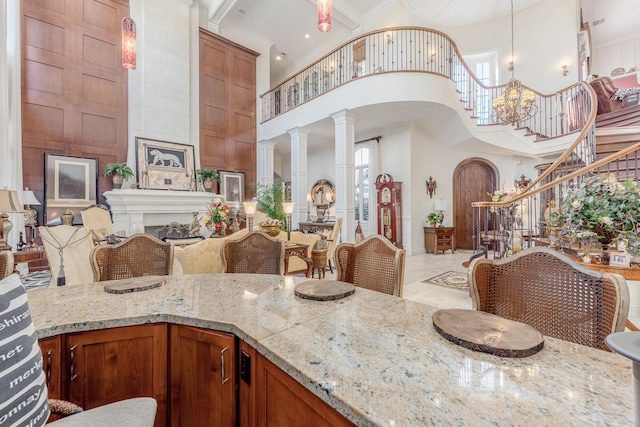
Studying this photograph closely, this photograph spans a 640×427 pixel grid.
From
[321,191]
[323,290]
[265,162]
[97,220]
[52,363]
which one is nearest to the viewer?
[52,363]

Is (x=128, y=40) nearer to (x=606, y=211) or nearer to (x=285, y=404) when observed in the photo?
(x=285, y=404)

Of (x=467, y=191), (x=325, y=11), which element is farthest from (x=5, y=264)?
(x=467, y=191)

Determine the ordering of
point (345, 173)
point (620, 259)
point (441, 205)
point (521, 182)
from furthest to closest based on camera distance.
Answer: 1. point (441, 205)
2. point (521, 182)
3. point (345, 173)
4. point (620, 259)

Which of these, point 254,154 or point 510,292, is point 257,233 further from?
point 254,154

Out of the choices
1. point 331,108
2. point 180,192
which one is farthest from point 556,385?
point 180,192

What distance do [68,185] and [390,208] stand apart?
667 centimetres

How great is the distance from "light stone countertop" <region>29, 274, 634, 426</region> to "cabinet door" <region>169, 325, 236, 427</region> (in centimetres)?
6

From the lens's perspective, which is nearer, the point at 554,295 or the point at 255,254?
the point at 554,295

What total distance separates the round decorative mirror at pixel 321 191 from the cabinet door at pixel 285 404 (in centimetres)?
786

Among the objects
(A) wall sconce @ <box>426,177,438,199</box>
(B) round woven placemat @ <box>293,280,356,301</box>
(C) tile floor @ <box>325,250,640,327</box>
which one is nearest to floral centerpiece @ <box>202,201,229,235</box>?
(C) tile floor @ <box>325,250,640,327</box>

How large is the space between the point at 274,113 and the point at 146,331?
26.1 ft

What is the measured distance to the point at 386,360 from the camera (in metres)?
0.81

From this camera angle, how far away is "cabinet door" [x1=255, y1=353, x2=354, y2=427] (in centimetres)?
71

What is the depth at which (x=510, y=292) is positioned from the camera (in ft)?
4.39
